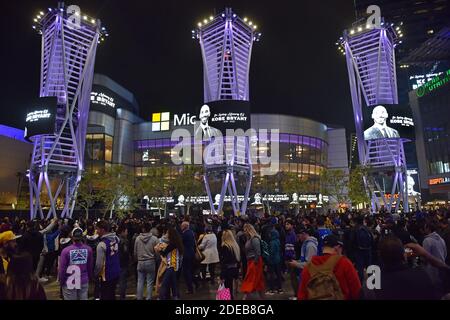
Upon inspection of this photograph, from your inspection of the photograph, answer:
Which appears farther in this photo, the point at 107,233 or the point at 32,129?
the point at 32,129

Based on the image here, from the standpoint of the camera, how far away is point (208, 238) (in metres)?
10.6

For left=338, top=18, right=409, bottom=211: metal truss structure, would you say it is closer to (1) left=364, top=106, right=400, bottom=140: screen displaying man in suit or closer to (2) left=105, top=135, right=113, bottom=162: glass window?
(1) left=364, top=106, right=400, bottom=140: screen displaying man in suit

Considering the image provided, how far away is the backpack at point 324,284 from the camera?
3924mm

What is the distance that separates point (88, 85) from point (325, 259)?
37351 mm

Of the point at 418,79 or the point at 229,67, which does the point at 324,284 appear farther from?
the point at 418,79

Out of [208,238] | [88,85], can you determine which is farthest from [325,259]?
[88,85]

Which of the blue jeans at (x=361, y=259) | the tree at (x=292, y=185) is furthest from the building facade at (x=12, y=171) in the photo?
the blue jeans at (x=361, y=259)

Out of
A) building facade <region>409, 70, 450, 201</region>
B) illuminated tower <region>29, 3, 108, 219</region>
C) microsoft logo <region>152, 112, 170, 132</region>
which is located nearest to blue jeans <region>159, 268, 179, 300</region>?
illuminated tower <region>29, 3, 108, 219</region>

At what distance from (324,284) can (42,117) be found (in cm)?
3431

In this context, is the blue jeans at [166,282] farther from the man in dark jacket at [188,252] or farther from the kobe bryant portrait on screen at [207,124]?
the kobe bryant portrait on screen at [207,124]

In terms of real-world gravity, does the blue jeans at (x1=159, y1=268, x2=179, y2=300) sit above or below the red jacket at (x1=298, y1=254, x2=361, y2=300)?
below

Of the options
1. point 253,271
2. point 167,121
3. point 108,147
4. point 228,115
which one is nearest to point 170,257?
point 253,271

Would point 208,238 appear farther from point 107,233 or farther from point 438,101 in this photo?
point 438,101

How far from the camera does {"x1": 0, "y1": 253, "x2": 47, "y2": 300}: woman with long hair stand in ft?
13.4
